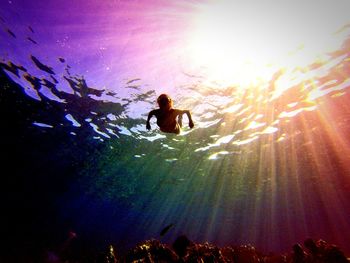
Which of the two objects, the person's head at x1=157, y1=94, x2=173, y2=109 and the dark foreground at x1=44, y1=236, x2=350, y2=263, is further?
the dark foreground at x1=44, y1=236, x2=350, y2=263

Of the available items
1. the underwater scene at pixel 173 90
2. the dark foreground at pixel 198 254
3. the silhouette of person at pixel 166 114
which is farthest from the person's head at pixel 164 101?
the dark foreground at pixel 198 254

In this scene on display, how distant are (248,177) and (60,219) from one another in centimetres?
5119

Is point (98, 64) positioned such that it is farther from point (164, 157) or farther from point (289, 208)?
point (289, 208)

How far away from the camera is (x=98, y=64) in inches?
554

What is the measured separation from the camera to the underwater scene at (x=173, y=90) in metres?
11.9

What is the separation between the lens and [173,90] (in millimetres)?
16406

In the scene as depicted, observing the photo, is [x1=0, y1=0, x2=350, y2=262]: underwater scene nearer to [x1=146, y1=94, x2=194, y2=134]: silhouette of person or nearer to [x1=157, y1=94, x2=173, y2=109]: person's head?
[x1=146, y1=94, x2=194, y2=134]: silhouette of person

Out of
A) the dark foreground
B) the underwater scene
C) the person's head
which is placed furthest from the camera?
the underwater scene

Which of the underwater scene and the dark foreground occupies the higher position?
the underwater scene

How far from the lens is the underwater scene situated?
39.1ft

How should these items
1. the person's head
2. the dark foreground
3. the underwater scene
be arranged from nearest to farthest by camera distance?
1. the person's head
2. the dark foreground
3. the underwater scene

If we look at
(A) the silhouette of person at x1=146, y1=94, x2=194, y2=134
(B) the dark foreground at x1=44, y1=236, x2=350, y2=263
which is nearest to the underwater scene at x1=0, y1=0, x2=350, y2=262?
(B) the dark foreground at x1=44, y1=236, x2=350, y2=263

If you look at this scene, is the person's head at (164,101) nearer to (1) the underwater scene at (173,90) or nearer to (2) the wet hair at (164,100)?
(2) the wet hair at (164,100)

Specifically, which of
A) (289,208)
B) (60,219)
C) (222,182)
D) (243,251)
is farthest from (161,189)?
(289,208)
